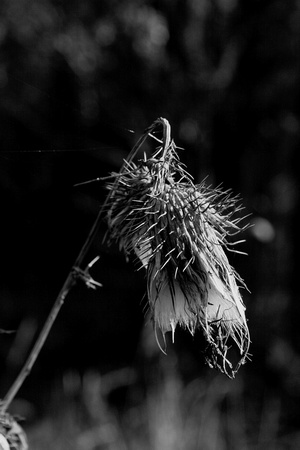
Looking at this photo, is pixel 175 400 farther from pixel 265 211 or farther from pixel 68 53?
pixel 68 53

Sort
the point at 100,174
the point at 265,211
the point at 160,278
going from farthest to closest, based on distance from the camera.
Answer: the point at 265,211 < the point at 100,174 < the point at 160,278

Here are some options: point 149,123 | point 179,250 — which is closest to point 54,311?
point 179,250

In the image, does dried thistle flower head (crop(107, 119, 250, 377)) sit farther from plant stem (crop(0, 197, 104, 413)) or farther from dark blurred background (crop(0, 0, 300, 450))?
dark blurred background (crop(0, 0, 300, 450))

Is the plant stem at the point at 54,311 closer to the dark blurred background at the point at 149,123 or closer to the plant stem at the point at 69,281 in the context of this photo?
the plant stem at the point at 69,281

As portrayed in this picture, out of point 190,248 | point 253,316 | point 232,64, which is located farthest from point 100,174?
point 190,248

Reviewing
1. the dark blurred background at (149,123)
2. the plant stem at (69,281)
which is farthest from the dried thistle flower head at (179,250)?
the dark blurred background at (149,123)
